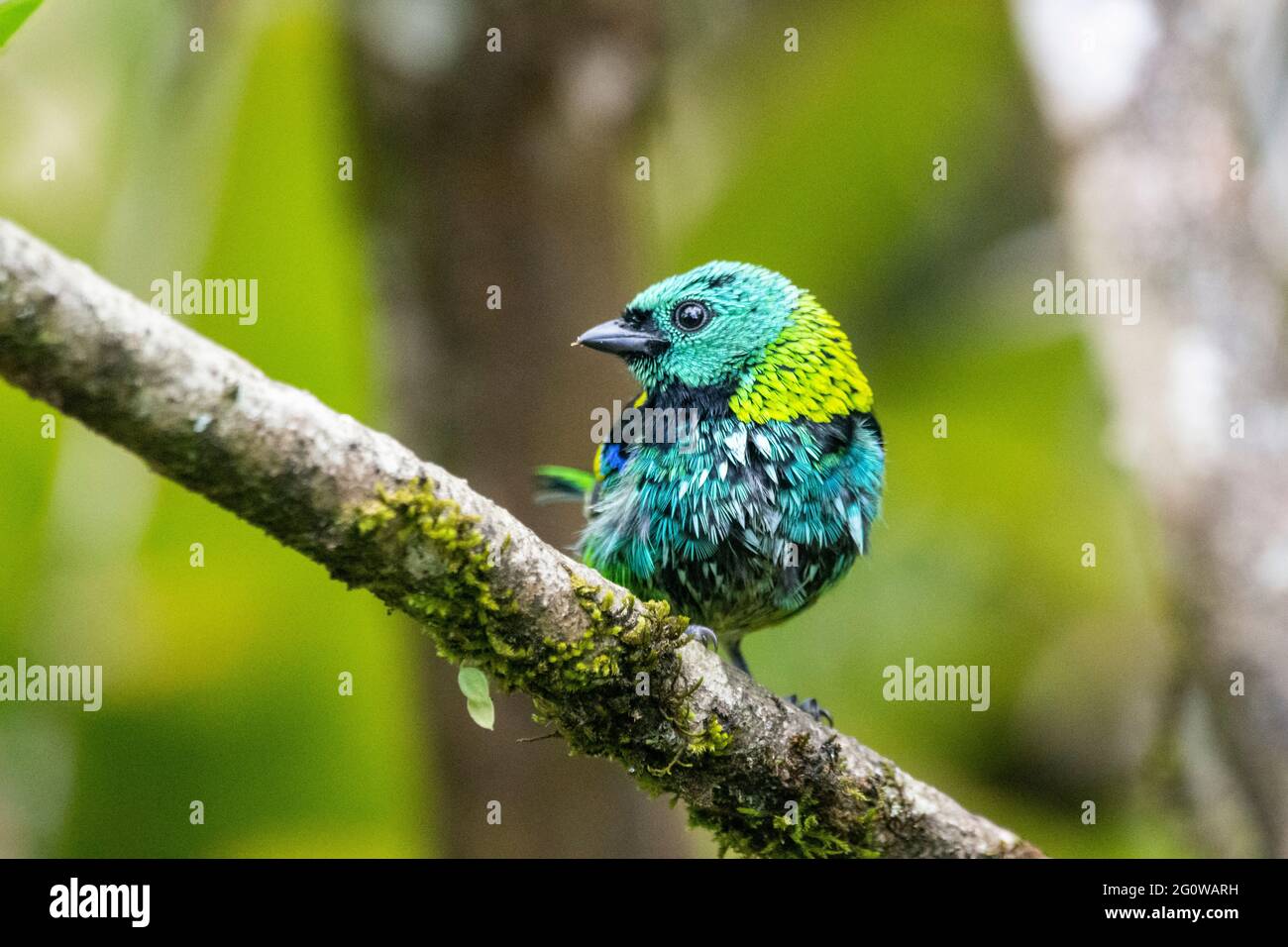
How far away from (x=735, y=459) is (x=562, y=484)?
1245mm

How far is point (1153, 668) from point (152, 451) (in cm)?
557

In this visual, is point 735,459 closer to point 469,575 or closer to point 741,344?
point 741,344

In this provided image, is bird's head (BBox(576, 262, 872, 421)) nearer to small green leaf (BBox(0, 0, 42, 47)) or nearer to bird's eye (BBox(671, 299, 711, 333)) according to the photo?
bird's eye (BBox(671, 299, 711, 333))

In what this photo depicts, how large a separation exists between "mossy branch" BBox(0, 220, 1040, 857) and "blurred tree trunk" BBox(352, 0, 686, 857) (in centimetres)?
209

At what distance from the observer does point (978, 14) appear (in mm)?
6688

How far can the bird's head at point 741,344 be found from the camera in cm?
338

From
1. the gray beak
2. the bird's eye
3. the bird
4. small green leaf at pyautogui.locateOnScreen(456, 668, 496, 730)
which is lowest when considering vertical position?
small green leaf at pyautogui.locateOnScreen(456, 668, 496, 730)

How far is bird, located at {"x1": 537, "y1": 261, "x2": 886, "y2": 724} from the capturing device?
319 cm

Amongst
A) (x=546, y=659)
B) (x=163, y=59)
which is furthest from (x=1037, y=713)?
(x=163, y=59)

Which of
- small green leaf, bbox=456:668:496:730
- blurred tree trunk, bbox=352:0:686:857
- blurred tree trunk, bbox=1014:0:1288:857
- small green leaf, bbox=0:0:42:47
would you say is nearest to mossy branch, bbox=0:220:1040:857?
small green leaf, bbox=456:668:496:730

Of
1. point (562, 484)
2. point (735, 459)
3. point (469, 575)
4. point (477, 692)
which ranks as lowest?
point (477, 692)

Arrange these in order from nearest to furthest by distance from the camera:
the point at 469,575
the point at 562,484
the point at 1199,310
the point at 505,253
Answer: the point at 469,575 < the point at 562,484 < the point at 1199,310 < the point at 505,253

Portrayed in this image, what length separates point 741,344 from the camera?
3.44 metres

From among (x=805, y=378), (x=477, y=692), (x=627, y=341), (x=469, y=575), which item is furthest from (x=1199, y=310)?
(x=469, y=575)
